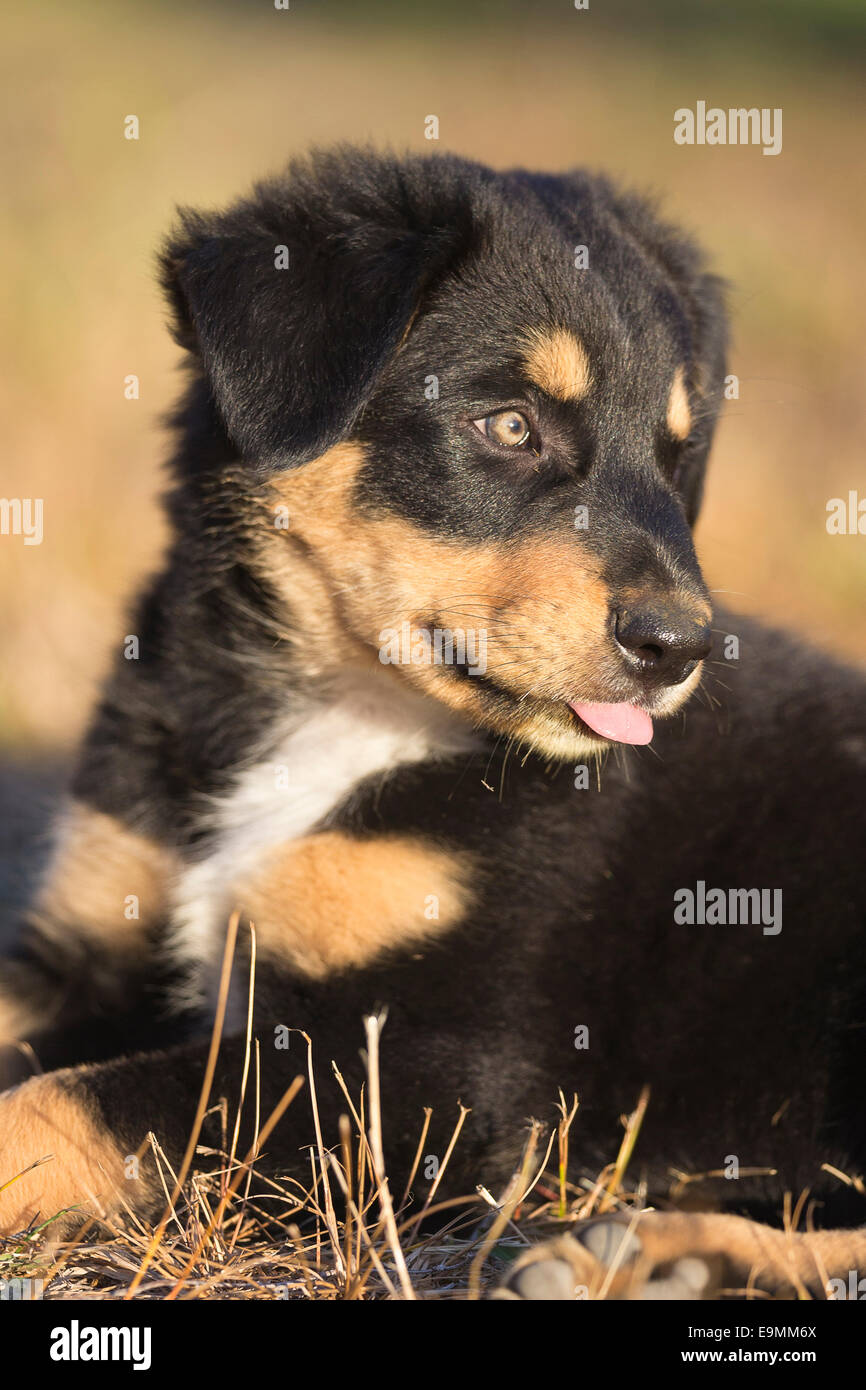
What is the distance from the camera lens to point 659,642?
3047mm

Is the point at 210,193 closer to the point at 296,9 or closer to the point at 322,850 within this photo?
the point at 296,9

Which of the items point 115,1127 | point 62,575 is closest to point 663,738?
point 115,1127

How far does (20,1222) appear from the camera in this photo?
3.03 m

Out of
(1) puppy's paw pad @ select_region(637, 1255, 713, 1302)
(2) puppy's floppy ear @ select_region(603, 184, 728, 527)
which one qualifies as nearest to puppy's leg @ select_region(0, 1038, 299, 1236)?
(1) puppy's paw pad @ select_region(637, 1255, 713, 1302)

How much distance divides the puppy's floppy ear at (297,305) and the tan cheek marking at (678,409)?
67 centimetres

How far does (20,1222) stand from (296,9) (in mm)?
14441

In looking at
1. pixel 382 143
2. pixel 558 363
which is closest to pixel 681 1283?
pixel 558 363

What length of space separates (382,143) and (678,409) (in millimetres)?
1202

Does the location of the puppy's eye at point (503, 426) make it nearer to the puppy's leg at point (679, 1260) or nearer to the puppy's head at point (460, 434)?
the puppy's head at point (460, 434)

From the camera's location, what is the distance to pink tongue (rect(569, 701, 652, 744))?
3.29 meters
